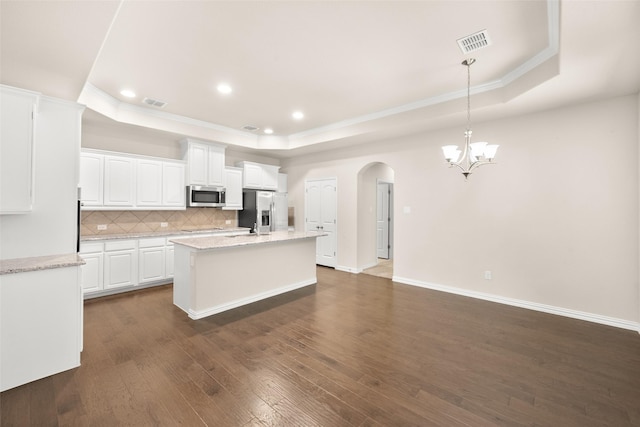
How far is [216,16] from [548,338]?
4.62m

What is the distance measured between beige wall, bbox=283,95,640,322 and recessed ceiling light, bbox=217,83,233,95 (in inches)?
122

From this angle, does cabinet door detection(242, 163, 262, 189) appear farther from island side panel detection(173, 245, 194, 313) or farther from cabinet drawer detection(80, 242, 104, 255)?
cabinet drawer detection(80, 242, 104, 255)

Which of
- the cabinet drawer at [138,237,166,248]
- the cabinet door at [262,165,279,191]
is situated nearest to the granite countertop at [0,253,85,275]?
the cabinet drawer at [138,237,166,248]

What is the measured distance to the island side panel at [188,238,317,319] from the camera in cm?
353

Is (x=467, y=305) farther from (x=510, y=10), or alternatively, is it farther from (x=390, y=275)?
(x=510, y=10)

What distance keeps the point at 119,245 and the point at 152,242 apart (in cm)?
47

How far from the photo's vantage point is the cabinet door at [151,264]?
4652mm

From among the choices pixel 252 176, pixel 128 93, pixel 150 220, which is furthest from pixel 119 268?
pixel 252 176

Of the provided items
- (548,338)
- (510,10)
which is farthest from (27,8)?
(548,338)

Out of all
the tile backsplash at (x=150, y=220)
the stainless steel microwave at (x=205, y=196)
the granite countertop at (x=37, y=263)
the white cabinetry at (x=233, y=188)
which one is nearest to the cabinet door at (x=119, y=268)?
the tile backsplash at (x=150, y=220)

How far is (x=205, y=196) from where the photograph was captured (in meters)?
5.66

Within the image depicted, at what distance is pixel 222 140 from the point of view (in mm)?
5746

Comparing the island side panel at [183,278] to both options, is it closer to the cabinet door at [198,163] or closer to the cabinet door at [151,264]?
the cabinet door at [151,264]

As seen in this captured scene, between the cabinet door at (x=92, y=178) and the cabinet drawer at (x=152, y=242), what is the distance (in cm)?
85
